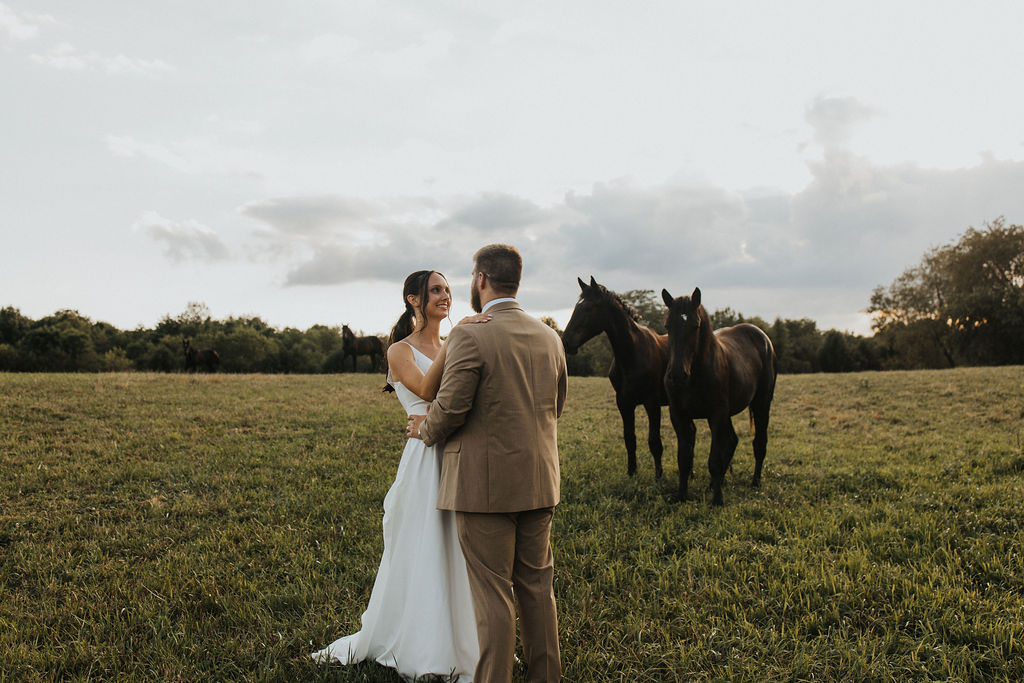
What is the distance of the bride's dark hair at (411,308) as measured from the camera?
3.89 meters

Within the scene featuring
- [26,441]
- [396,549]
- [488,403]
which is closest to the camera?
[488,403]

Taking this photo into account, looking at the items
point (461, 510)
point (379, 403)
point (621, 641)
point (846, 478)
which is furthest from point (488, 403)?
point (379, 403)

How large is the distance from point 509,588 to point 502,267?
1733mm

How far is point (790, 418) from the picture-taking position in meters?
15.5

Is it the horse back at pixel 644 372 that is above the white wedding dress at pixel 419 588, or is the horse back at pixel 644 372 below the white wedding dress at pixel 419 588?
above

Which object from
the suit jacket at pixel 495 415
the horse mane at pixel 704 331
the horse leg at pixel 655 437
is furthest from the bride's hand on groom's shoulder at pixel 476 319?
the horse leg at pixel 655 437

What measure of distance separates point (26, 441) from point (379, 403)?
7.87 m

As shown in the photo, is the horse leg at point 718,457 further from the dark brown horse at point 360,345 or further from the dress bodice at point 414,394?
the dark brown horse at point 360,345

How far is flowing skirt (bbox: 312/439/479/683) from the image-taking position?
11.7 feet

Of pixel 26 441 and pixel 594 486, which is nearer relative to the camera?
pixel 594 486

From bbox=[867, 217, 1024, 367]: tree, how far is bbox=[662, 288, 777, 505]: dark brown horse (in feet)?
135

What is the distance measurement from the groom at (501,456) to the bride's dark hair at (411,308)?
76 centimetres

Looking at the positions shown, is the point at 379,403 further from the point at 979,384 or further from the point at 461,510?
the point at 979,384

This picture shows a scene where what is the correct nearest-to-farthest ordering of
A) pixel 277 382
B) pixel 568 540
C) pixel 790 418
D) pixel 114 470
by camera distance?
pixel 568 540 < pixel 114 470 < pixel 790 418 < pixel 277 382
